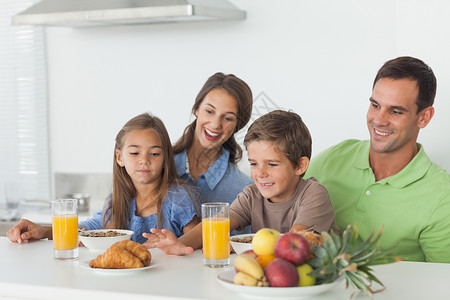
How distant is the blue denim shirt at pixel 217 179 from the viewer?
281 centimetres

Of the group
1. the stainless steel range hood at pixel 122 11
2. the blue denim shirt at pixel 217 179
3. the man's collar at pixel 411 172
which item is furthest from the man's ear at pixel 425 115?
the stainless steel range hood at pixel 122 11

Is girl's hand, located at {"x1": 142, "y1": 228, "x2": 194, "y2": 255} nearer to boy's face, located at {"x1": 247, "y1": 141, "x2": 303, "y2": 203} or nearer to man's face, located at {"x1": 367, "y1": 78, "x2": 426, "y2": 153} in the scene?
boy's face, located at {"x1": 247, "y1": 141, "x2": 303, "y2": 203}

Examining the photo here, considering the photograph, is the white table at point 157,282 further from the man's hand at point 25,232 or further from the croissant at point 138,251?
the man's hand at point 25,232

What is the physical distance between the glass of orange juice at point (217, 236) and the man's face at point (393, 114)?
0.91 metres

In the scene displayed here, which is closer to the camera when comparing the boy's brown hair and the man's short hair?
the boy's brown hair

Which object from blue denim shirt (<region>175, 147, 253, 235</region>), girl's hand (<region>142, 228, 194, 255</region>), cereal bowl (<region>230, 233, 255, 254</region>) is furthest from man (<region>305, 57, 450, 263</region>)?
girl's hand (<region>142, 228, 194, 255</region>)

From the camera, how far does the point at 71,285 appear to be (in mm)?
1626

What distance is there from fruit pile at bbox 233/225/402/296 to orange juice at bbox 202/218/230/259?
283 millimetres

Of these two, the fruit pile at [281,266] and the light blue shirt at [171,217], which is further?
the light blue shirt at [171,217]

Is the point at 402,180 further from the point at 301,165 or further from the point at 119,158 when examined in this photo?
the point at 119,158

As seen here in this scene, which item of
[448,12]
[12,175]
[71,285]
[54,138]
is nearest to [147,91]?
[54,138]

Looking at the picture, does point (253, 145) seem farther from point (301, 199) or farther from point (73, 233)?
point (73, 233)

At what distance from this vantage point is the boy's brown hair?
7.43 feet

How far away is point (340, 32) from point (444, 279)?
216 centimetres
